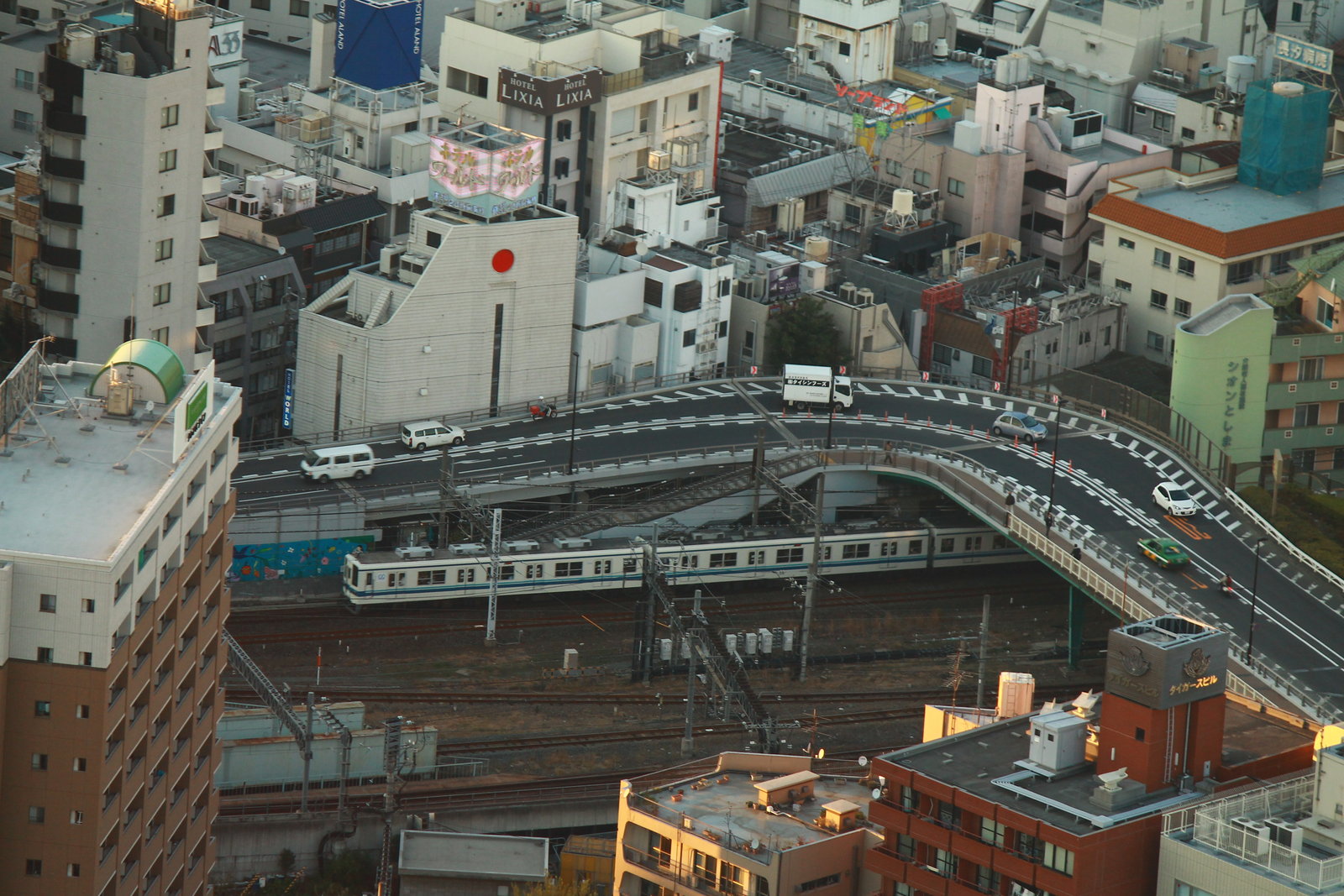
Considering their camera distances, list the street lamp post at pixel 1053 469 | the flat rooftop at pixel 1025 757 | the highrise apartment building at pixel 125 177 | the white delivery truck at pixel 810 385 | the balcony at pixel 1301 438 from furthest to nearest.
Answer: the white delivery truck at pixel 810 385 → the balcony at pixel 1301 438 → the street lamp post at pixel 1053 469 → the highrise apartment building at pixel 125 177 → the flat rooftop at pixel 1025 757

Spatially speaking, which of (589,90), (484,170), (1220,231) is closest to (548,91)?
(589,90)

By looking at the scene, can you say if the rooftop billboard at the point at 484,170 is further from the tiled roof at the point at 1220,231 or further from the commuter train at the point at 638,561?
the tiled roof at the point at 1220,231

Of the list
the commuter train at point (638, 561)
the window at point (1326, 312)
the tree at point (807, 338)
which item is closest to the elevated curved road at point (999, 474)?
the tree at point (807, 338)

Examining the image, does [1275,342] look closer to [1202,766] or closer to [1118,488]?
[1118,488]

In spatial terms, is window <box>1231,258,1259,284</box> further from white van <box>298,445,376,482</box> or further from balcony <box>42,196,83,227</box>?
balcony <box>42,196,83,227</box>

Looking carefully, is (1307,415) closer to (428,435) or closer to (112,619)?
(428,435)

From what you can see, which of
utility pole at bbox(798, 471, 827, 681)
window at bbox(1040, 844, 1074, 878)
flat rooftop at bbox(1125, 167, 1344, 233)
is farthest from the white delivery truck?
window at bbox(1040, 844, 1074, 878)
